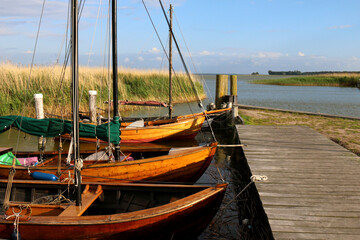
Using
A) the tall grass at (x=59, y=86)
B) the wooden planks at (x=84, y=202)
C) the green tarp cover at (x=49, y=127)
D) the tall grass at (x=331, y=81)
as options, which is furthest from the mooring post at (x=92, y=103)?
the tall grass at (x=331, y=81)

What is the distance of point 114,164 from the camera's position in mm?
6328

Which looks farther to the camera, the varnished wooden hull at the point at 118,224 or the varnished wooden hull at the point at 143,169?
the varnished wooden hull at the point at 143,169

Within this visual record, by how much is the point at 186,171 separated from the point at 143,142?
4923 millimetres

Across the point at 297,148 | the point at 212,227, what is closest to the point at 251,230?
the point at 212,227

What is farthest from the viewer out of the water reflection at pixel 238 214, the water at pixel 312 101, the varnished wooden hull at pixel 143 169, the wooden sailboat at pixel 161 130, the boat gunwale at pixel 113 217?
the water at pixel 312 101

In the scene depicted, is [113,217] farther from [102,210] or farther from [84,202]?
[102,210]

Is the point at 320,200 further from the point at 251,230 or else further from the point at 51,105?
the point at 51,105

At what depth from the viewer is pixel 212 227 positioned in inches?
214

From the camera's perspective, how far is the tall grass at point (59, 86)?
14.7 metres

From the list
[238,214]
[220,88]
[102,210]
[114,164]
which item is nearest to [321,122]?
[220,88]

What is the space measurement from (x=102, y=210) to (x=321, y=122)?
10.7m

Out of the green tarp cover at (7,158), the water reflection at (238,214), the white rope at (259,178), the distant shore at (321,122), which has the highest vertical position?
the distant shore at (321,122)

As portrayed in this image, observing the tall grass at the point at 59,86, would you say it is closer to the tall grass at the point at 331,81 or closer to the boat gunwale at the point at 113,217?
the boat gunwale at the point at 113,217

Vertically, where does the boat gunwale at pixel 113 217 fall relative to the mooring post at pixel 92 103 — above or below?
below
